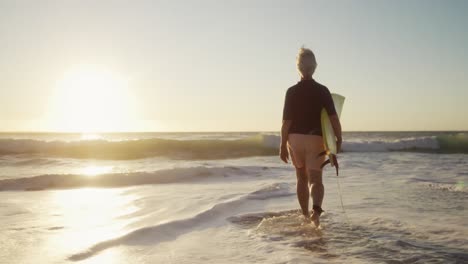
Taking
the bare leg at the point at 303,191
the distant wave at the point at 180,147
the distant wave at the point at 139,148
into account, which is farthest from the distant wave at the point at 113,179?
the distant wave at the point at 139,148

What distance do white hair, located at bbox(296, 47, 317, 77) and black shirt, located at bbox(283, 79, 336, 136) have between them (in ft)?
0.32

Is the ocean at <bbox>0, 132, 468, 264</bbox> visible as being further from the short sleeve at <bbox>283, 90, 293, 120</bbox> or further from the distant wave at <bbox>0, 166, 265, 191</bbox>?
the short sleeve at <bbox>283, 90, 293, 120</bbox>

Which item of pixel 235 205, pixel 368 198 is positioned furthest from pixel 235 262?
pixel 368 198

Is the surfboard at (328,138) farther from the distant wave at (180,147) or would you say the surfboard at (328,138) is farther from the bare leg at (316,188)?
the distant wave at (180,147)

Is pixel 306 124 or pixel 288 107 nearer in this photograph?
pixel 306 124

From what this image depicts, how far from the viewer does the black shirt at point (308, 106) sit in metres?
4.18

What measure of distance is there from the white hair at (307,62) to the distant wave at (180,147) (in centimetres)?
1309

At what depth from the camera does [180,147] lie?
2158 cm

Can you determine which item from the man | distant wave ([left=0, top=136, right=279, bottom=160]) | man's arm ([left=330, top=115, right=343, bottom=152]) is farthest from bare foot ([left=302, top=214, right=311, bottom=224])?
distant wave ([left=0, top=136, right=279, bottom=160])

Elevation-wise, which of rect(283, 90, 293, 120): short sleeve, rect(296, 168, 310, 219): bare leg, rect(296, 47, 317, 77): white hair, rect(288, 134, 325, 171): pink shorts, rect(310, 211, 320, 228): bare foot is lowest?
rect(310, 211, 320, 228): bare foot

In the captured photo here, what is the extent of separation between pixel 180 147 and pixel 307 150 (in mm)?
17807

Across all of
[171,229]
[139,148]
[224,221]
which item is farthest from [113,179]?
[139,148]

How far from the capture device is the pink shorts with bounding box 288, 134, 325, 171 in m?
4.13

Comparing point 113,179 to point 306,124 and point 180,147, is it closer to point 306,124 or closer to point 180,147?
point 306,124
